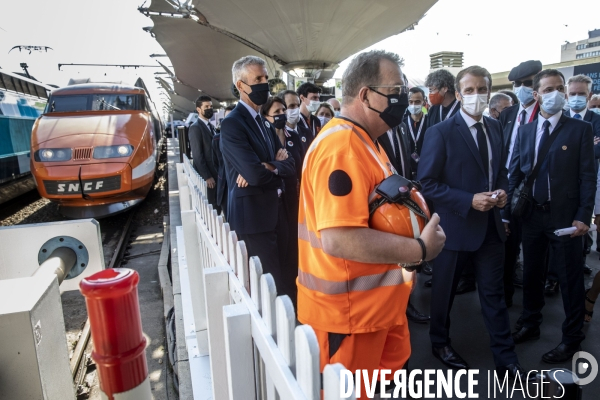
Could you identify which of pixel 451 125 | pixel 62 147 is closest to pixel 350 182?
pixel 451 125

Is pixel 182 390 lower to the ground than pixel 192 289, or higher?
lower

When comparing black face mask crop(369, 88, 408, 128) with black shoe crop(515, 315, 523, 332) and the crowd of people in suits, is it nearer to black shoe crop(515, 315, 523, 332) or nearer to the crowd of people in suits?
the crowd of people in suits

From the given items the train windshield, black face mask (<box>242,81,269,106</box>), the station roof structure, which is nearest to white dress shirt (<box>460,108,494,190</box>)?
black face mask (<box>242,81,269,106</box>)

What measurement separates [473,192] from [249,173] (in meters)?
1.61

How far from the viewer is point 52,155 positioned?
793 cm

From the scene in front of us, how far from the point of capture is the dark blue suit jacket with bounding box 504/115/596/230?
10.3 ft

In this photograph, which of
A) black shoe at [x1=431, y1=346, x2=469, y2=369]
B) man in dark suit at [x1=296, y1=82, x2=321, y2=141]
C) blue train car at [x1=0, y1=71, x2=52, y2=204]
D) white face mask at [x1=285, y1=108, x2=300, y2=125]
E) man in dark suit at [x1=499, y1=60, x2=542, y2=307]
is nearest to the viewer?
black shoe at [x1=431, y1=346, x2=469, y2=369]

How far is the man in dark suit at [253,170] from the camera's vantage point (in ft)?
10.6

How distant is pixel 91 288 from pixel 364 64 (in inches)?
51.4

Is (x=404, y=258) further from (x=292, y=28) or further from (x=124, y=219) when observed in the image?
(x=292, y=28)

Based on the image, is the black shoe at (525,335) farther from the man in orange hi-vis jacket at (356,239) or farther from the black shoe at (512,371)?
the man in orange hi-vis jacket at (356,239)

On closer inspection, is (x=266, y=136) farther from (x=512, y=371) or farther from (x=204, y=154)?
(x=204, y=154)

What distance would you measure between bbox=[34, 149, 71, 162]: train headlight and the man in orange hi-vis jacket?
7.53m

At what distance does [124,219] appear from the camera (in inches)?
363
